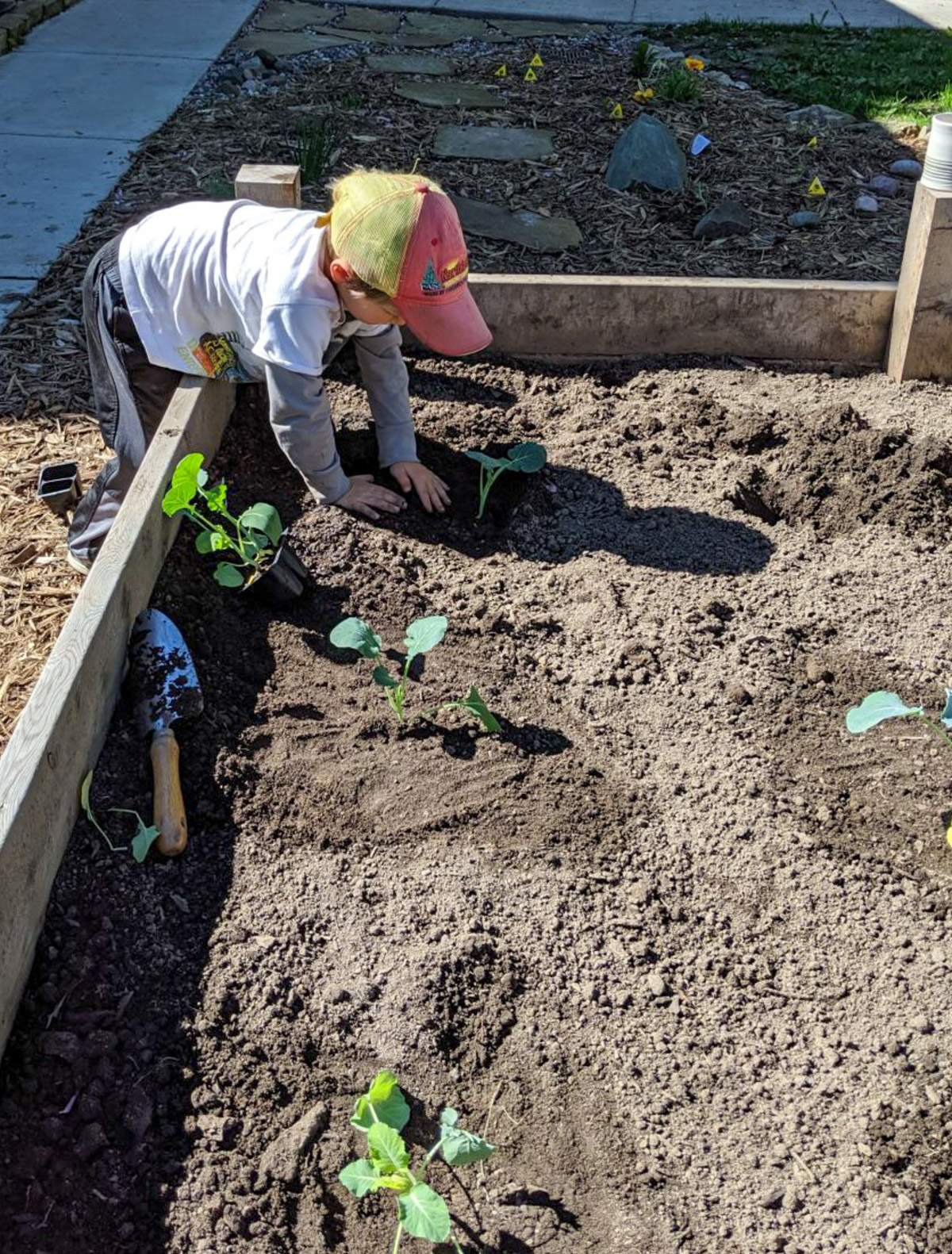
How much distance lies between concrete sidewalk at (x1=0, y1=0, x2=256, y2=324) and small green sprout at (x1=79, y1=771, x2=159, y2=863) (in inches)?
101

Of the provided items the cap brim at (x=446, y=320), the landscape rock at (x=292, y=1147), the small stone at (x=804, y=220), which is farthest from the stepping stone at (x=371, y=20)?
the landscape rock at (x=292, y=1147)

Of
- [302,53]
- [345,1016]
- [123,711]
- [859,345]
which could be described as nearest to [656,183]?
[859,345]

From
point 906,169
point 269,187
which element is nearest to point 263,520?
point 269,187

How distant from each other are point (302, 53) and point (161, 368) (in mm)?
4433

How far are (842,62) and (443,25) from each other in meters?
2.38

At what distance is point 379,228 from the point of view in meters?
2.67

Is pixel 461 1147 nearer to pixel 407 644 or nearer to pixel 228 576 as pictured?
pixel 407 644

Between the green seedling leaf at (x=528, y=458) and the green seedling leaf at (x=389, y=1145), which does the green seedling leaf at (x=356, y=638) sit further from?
the green seedling leaf at (x=389, y=1145)

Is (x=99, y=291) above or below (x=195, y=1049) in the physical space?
above

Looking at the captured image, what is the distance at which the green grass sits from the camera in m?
6.46

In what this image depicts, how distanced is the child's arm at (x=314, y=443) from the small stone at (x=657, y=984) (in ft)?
4.77

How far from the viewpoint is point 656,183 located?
538 centimetres

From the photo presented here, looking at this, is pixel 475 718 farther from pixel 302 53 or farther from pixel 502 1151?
Result: pixel 302 53

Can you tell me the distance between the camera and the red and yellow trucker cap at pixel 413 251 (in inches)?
105
